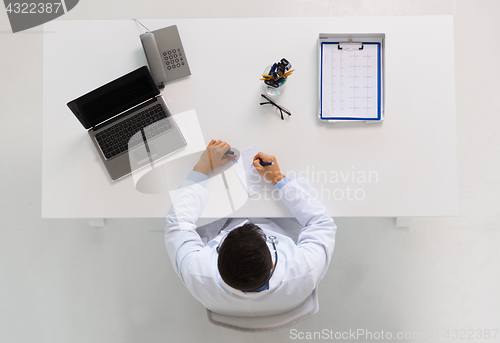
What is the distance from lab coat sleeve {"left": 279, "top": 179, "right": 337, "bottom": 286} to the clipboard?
0.27m

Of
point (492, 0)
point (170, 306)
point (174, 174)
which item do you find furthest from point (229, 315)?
point (492, 0)

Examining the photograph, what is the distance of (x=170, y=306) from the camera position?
183 cm

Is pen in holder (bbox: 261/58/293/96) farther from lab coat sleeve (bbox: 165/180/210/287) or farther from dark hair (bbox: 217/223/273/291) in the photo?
dark hair (bbox: 217/223/273/291)

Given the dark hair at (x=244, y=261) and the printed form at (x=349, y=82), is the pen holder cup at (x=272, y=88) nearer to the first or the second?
the printed form at (x=349, y=82)

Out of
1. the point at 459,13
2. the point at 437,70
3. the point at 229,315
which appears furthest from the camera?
the point at 459,13

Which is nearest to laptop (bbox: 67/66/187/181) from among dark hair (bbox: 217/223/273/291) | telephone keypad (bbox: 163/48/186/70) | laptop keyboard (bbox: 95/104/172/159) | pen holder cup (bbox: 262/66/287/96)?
laptop keyboard (bbox: 95/104/172/159)

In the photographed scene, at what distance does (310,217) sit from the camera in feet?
3.85

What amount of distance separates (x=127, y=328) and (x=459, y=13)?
2543 millimetres

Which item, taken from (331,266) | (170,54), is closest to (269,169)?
(170,54)

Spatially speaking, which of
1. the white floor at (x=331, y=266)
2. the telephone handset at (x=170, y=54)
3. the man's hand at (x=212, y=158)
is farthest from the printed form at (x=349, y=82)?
the white floor at (x=331, y=266)

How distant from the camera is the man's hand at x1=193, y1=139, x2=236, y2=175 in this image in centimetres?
120

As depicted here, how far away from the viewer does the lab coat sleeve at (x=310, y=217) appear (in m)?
1.14

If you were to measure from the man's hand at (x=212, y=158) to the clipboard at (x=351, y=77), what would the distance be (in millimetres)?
368

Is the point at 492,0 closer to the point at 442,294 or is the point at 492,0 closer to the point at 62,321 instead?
the point at 442,294
